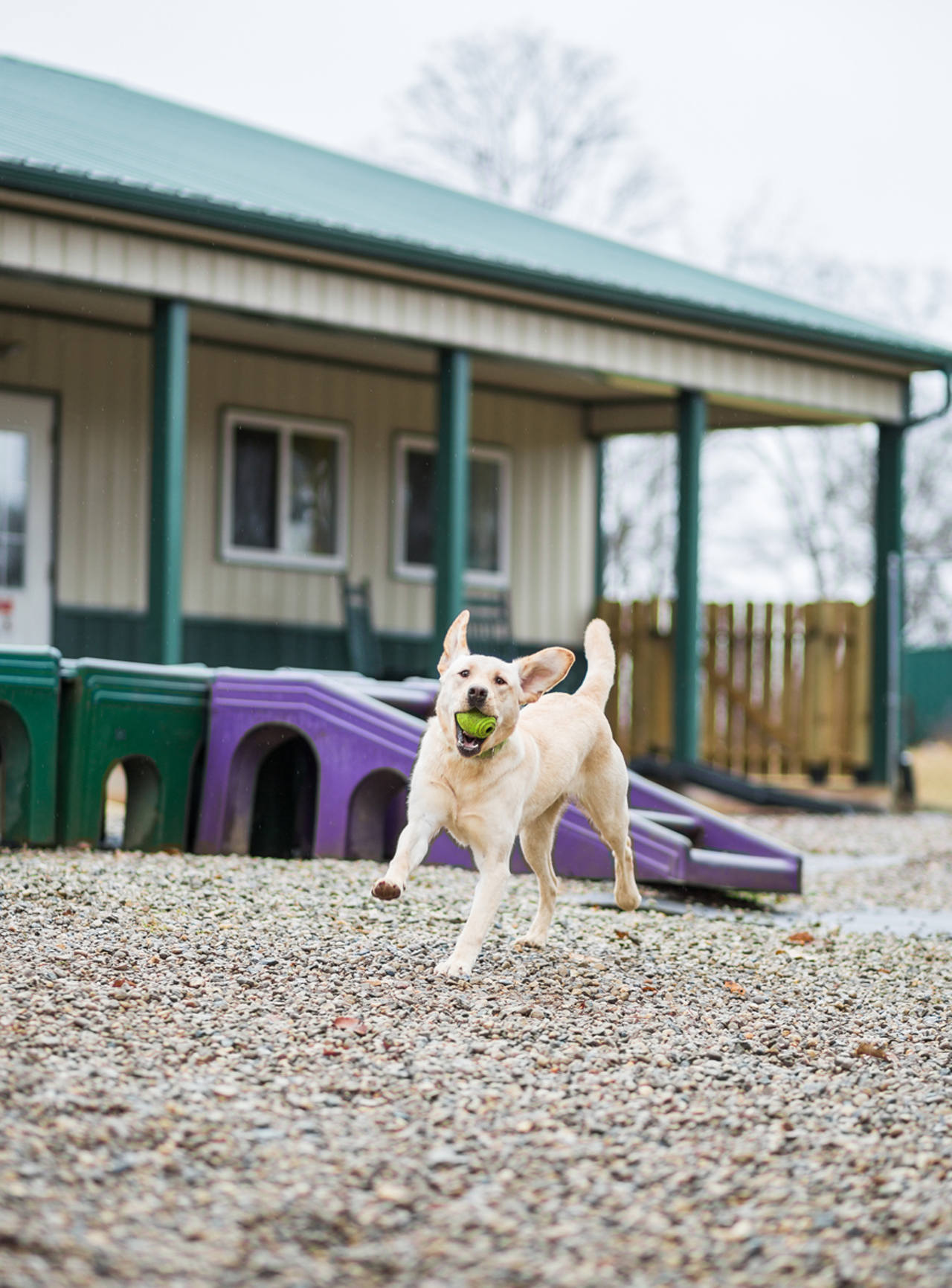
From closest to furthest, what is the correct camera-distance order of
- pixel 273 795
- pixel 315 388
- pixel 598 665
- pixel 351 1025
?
pixel 351 1025, pixel 598 665, pixel 273 795, pixel 315 388

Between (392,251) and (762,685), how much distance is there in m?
6.01

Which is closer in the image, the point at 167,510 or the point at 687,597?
the point at 167,510

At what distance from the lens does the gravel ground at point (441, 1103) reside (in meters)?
2.66

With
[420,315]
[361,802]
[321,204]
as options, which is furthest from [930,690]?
[361,802]

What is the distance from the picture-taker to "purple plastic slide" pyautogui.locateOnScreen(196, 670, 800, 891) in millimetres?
6809

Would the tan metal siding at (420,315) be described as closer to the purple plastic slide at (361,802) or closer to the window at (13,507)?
the window at (13,507)

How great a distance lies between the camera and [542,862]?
16.8 ft

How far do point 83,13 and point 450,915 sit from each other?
21655 mm

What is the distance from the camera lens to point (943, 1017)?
4.70 m

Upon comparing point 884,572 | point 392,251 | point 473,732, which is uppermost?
point 392,251

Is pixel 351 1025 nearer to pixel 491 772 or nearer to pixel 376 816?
pixel 491 772

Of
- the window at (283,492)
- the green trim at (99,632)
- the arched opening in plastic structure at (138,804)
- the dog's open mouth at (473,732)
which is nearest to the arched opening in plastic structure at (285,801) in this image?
the arched opening in plastic structure at (138,804)

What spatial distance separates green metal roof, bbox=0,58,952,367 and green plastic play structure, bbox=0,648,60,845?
3.34m

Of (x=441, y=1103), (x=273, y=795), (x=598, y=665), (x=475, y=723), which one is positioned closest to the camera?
(x=441, y=1103)
